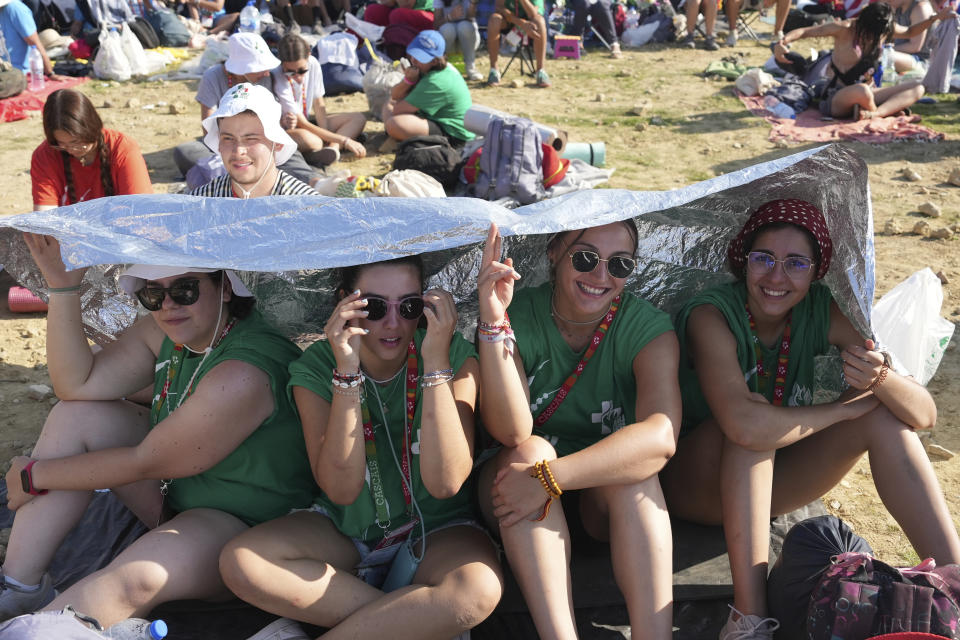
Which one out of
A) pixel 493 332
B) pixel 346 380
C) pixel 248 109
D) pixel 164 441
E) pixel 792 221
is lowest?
pixel 164 441

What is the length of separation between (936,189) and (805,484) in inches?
197

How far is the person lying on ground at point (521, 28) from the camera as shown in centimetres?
1059

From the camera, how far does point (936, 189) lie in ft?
22.3

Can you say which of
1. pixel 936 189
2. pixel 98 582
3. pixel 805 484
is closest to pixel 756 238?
pixel 805 484

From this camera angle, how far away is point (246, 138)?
3.75 metres

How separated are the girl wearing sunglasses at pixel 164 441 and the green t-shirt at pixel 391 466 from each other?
16cm

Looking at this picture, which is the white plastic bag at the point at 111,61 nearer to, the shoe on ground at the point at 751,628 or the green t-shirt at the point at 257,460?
the green t-shirt at the point at 257,460

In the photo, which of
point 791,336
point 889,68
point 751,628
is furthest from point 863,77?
point 751,628

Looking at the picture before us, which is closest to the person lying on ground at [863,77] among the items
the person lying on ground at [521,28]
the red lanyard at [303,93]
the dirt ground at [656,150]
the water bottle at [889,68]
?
the dirt ground at [656,150]

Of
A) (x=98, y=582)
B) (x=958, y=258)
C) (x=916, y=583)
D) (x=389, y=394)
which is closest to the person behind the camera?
(x=916, y=583)

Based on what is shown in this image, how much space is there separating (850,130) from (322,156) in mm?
4975

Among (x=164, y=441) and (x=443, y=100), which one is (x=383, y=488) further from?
(x=443, y=100)

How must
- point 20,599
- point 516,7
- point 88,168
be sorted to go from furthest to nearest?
point 516,7 < point 88,168 < point 20,599

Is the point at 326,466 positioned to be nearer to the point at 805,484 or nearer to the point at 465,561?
the point at 465,561
